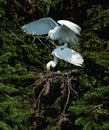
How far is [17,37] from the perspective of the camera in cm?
353

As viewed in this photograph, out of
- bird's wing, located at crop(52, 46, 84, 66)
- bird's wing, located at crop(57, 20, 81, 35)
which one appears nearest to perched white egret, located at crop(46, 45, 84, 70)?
bird's wing, located at crop(52, 46, 84, 66)

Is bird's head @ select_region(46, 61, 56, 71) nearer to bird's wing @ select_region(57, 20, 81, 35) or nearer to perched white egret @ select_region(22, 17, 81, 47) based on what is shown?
perched white egret @ select_region(22, 17, 81, 47)

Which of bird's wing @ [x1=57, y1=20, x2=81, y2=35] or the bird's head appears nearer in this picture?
bird's wing @ [x1=57, y1=20, x2=81, y2=35]

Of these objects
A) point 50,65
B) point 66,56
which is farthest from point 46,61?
point 66,56

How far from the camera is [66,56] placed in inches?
128

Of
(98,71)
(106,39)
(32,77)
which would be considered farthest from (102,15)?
(32,77)

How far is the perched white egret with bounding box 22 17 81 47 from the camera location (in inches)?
124

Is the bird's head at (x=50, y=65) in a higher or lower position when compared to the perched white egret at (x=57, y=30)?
lower

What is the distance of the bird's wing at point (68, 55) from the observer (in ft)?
10.6

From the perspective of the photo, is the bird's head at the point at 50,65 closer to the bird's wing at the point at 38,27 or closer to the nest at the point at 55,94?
the nest at the point at 55,94

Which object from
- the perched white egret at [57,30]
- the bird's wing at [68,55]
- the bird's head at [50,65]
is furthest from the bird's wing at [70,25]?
the bird's head at [50,65]

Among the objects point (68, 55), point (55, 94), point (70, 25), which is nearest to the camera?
point (70, 25)

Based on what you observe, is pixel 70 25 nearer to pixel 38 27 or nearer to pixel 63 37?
pixel 63 37

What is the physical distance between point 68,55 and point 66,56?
0.01m
